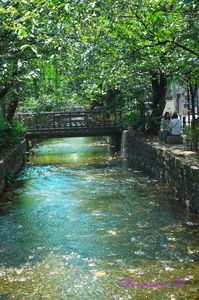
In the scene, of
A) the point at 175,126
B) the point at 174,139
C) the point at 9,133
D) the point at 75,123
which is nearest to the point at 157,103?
the point at 175,126

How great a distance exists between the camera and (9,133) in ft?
71.7

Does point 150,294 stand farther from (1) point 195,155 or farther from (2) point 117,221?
(1) point 195,155

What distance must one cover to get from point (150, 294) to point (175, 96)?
45.7m

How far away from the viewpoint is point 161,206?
462 inches

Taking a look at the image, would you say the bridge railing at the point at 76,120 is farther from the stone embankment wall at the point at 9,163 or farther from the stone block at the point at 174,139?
the stone block at the point at 174,139

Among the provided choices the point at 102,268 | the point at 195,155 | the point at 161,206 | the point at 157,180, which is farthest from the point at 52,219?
the point at 157,180

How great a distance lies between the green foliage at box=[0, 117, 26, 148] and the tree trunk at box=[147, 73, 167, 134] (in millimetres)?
6845

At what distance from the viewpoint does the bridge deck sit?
87.4 ft

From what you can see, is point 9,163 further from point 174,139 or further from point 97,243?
point 97,243

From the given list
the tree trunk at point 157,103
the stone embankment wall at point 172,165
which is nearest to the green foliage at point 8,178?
the stone embankment wall at point 172,165

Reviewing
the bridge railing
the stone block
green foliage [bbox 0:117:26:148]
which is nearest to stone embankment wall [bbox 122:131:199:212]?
the stone block

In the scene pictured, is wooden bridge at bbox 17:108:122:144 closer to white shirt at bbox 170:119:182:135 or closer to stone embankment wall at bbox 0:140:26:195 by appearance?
stone embankment wall at bbox 0:140:26:195

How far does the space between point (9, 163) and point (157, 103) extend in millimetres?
8055

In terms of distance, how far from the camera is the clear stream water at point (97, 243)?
6547 millimetres
